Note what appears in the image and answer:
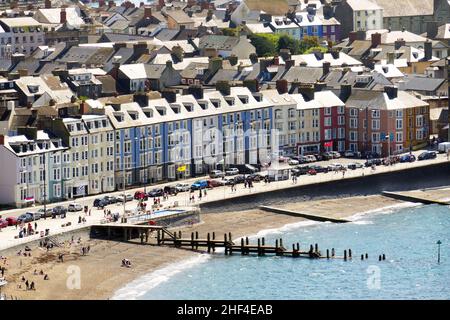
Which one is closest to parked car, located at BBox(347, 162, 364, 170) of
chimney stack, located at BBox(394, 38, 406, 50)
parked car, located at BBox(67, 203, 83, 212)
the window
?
the window

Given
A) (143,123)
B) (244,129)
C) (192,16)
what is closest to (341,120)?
(244,129)

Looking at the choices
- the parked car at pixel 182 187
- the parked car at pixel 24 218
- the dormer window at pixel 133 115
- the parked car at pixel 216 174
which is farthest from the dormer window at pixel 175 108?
the parked car at pixel 24 218

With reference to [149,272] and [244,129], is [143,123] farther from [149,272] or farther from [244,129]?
[149,272]

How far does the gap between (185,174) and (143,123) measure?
457cm

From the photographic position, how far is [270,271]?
233 feet

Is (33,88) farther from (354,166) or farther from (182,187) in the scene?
(354,166)

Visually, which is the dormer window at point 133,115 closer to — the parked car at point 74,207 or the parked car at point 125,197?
the parked car at point 125,197

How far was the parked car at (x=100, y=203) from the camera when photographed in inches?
3287

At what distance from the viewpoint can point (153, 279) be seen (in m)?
67.9

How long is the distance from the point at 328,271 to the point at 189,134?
25660 millimetres

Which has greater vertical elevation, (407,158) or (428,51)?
(428,51)

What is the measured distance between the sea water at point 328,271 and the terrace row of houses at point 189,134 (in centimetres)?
1204

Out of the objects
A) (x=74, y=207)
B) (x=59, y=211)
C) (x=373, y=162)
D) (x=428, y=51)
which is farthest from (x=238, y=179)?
(x=428, y=51)

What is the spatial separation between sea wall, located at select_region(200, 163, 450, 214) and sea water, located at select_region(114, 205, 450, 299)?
4089mm
